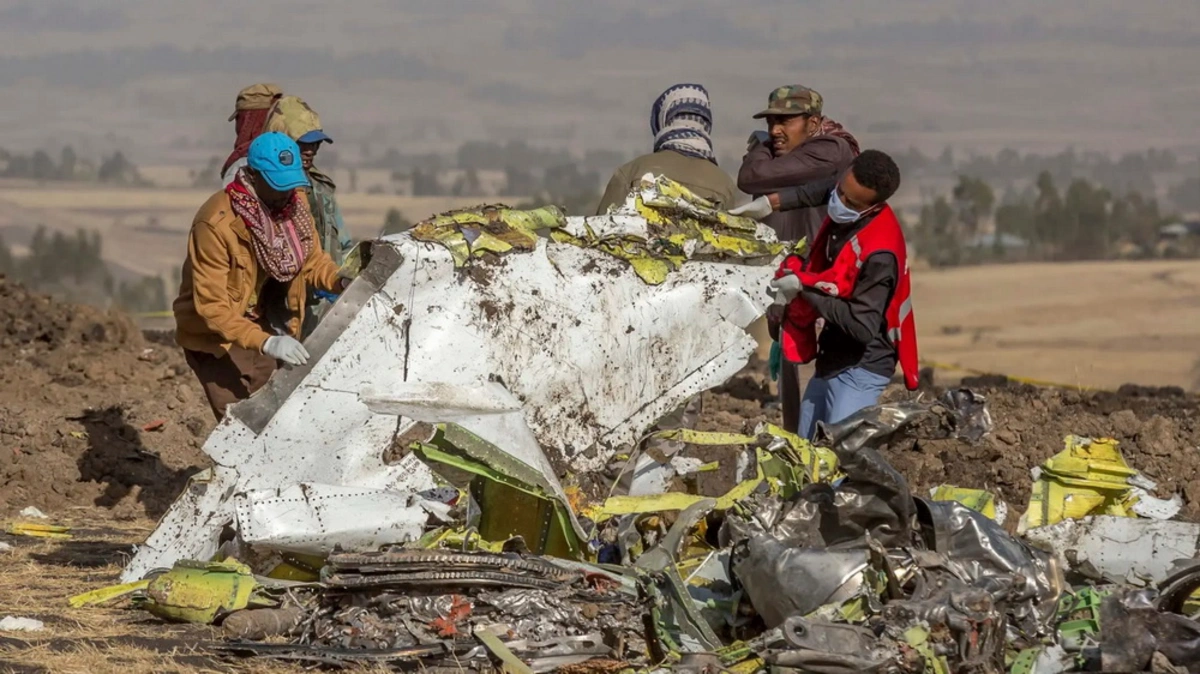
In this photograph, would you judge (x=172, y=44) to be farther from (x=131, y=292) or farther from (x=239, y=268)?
(x=239, y=268)

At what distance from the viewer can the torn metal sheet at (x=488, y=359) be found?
6.88 meters

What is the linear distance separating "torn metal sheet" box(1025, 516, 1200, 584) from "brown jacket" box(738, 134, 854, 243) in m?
2.24

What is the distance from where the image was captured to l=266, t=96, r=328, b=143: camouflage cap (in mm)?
8789

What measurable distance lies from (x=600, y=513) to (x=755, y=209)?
2037 mm

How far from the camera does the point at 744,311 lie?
24.5ft

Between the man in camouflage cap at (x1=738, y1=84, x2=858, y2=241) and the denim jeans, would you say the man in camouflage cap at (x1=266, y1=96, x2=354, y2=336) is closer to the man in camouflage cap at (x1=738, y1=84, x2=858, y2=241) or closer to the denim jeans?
the man in camouflage cap at (x1=738, y1=84, x2=858, y2=241)

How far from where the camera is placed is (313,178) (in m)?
9.02

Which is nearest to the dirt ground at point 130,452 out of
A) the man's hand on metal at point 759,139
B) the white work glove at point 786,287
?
the white work glove at point 786,287

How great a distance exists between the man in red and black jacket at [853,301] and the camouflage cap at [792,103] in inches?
54.7

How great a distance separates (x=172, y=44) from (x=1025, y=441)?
80070 mm

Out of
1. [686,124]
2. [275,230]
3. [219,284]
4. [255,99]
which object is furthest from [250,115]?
[686,124]

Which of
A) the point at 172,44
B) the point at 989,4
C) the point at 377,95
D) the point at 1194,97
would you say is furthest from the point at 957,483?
the point at 989,4

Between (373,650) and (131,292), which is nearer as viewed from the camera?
(373,650)

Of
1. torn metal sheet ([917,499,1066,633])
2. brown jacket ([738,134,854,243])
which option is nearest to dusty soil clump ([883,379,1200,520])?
brown jacket ([738,134,854,243])
